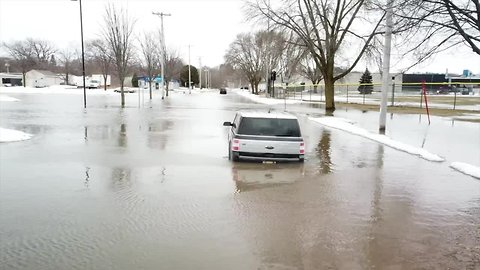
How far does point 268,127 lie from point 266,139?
0.51 meters

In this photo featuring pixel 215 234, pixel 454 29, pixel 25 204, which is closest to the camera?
pixel 215 234

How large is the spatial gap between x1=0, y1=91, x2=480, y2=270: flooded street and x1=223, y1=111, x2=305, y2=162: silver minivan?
26cm

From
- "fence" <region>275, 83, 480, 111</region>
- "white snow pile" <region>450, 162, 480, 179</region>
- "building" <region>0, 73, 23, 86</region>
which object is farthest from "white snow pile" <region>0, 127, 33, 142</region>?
"building" <region>0, 73, 23, 86</region>

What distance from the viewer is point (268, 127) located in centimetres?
1130

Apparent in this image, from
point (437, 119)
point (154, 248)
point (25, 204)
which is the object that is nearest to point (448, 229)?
point (154, 248)

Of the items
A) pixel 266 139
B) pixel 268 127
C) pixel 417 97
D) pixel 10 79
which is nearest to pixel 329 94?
pixel 268 127

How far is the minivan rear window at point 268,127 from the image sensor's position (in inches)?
441

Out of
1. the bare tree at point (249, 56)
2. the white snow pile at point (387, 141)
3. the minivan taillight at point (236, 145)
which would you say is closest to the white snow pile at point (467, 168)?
the white snow pile at point (387, 141)

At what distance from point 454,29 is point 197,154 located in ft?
25.6

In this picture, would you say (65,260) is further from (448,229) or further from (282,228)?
(448,229)

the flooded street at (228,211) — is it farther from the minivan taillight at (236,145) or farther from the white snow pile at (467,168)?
the minivan taillight at (236,145)

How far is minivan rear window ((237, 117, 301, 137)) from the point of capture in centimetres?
1120

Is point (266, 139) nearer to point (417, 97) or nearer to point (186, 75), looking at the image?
point (417, 97)

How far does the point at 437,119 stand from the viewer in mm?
25016
